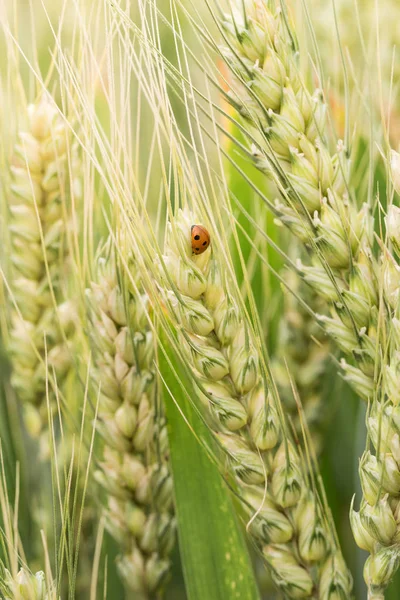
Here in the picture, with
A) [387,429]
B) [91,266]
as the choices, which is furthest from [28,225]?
[387,429]

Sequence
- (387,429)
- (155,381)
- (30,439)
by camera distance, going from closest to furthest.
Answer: (387,429), (155,381), (30,439)

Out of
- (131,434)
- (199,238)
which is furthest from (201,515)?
(199,238)

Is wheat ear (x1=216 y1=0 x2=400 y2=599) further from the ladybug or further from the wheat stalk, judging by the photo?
the wheat stalk

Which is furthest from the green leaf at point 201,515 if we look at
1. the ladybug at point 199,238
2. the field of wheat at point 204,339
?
the ladybug at point 199,238

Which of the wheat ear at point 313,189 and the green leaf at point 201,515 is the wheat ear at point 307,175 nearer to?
the wheat ear at point 313,189

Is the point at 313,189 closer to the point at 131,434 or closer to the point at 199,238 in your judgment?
the point at 199,238

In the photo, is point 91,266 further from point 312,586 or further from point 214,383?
point 312,586
